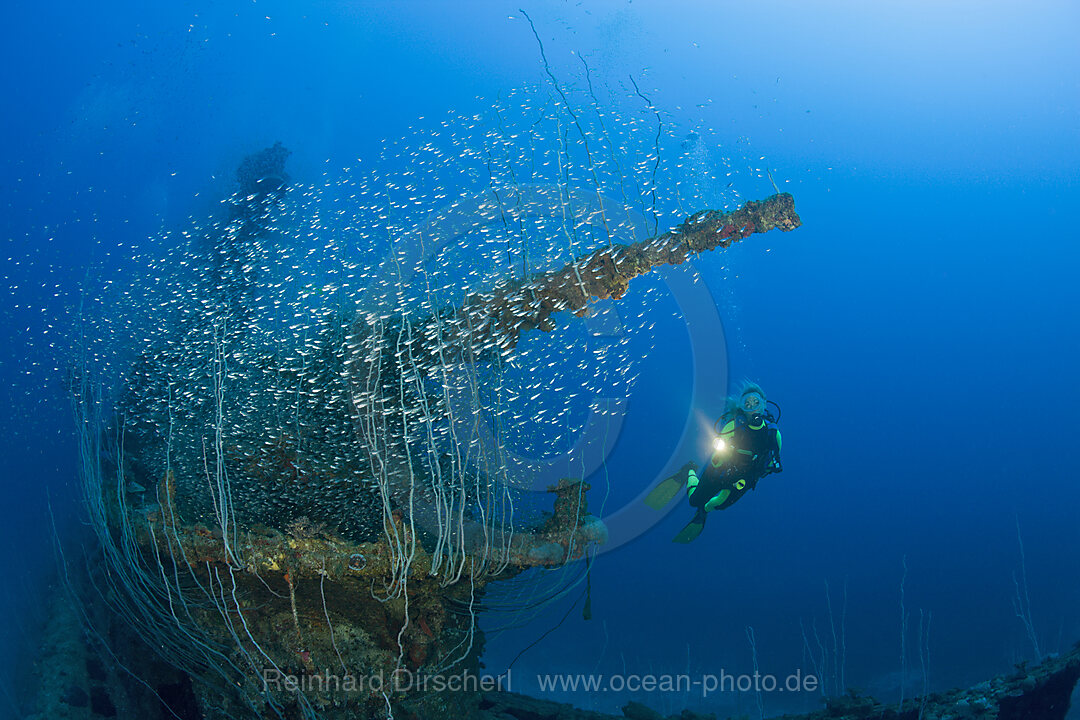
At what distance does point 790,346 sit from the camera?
173 feet

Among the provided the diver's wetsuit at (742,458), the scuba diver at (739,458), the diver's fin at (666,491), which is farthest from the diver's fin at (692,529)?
the diver's fin at (666,491)

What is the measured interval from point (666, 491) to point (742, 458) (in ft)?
4.29

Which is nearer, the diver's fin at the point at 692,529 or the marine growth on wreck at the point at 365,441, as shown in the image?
the marine growth on wreck at the point at 365,441

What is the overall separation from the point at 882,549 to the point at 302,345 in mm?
62341

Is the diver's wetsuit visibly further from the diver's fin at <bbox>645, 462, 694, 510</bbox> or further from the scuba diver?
the diver's fin at <bbox>645, 462, 694, 510</bbox>

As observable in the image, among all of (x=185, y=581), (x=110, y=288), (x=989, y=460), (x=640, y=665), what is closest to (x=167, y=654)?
(x=185, y=581)

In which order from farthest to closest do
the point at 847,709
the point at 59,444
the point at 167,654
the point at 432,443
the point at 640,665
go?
the point at 640,665 < the point at 59,444 < the point at 847,709 < the point at 167,654 < the point at 432,443

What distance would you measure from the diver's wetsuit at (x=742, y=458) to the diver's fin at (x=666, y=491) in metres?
0.15

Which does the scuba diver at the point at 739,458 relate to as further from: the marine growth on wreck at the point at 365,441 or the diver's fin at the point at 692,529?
the marine growth on wreck at the point at 365,441

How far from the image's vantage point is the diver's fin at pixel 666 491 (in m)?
7.42

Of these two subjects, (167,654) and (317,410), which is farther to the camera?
(317,410)

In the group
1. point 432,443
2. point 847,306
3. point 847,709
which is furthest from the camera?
point 847,306

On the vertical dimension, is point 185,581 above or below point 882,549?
above

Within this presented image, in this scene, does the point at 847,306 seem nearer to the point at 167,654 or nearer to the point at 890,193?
the point at 890,193
